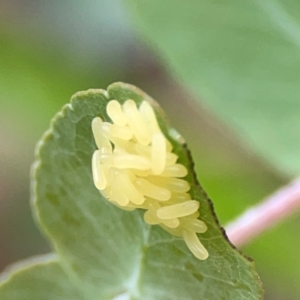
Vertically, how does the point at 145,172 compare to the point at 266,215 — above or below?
above

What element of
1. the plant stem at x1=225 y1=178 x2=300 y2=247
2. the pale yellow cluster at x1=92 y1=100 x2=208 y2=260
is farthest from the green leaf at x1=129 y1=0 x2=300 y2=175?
the pale yellow cluster at x1=92 y1=100 x2=208 y2=260

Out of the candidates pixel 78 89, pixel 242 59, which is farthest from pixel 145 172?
pixel 78 89

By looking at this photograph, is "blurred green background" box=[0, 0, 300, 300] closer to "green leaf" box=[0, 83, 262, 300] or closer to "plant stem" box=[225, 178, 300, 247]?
"plant stem" box=[225, 178, 300, 247]

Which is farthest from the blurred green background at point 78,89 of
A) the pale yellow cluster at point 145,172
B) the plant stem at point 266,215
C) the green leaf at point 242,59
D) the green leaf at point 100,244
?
the pale yellow cluster at point 145,172

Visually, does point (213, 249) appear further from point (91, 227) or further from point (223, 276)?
point (91, 227)

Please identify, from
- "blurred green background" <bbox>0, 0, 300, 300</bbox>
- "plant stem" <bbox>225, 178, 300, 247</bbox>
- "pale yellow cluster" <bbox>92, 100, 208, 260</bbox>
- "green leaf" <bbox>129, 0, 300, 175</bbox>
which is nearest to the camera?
"pale yellow cluster" <bbox>92, 100, 208, 260</bbox>

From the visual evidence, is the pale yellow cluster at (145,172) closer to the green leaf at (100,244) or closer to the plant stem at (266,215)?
the green leaf at (100,244)

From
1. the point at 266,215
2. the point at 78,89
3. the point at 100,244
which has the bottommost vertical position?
the point at 266,215

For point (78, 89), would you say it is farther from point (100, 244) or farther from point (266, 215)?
point (100, 244)
